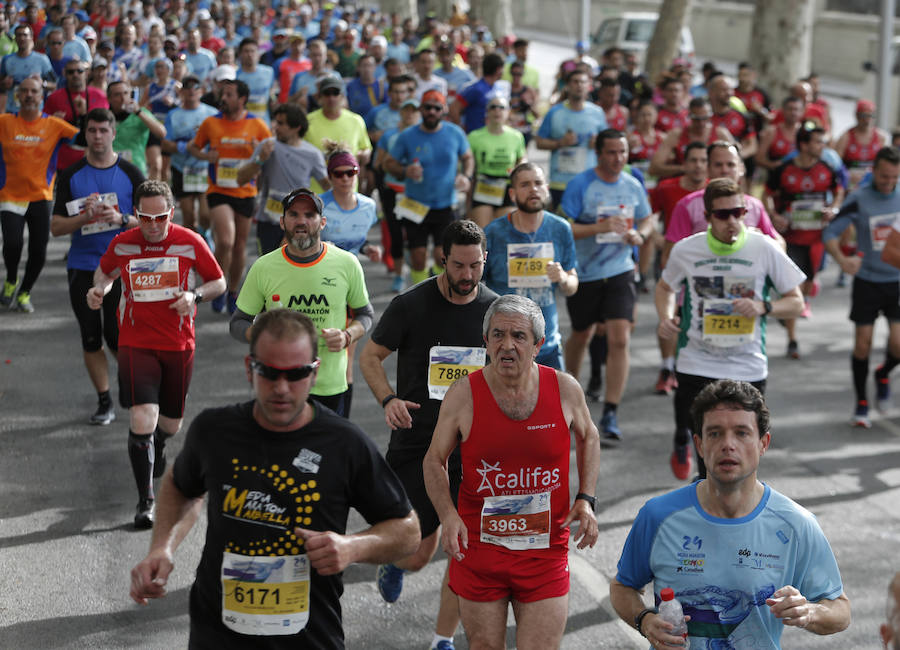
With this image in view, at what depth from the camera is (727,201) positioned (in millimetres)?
7004

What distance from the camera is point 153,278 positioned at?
7.32 metres

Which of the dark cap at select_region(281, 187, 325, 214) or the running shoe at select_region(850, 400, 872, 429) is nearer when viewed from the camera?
the dark cap at select_region(281, 187, 325, 214)

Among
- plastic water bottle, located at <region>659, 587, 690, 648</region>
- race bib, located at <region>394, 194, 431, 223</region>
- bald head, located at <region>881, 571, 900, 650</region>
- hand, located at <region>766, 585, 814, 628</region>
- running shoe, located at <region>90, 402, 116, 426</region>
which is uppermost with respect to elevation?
bald head, located at <region>881, 571, 900, 650</region>

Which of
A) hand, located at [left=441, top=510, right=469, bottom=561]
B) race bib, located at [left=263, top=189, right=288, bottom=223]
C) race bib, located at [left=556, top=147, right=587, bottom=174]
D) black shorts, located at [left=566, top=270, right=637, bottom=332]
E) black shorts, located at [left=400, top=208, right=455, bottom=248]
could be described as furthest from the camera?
race bib, located at [left=556, top=147, right=587, bottom=174]

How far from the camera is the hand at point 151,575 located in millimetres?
3732

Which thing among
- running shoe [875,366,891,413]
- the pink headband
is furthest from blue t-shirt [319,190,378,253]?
running shoe [875,366,891,413]

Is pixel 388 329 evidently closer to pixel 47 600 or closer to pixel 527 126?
pixel 47 600

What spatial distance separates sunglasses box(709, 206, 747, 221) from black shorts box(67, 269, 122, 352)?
146 inches

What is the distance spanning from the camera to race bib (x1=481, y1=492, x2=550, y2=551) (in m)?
4.94

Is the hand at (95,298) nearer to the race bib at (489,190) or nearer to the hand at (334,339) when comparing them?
the hand at (334,339)

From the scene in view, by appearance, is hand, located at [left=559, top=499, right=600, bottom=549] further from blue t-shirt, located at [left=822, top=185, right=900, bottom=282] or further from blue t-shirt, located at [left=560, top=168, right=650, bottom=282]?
blue t-shirt, located at [left=822, top=185, right=900, bottom=282]

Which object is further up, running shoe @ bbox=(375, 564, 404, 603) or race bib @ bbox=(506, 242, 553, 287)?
race bib @ bbox=(506, 242, 553, 287)

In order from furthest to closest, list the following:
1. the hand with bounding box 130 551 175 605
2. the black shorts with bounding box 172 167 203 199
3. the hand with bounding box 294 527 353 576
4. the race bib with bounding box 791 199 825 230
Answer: the black shorts with bounding box 172 167 203 199 → the race bib with bounding box 791 199 825 230 → the hand with bounding box 130 551 175 605 → the hand with bounding box 294 527 353 576

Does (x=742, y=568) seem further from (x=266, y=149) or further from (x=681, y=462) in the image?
(x=266, y=149)
